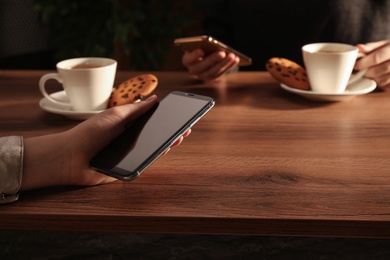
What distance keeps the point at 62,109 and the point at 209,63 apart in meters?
0.40

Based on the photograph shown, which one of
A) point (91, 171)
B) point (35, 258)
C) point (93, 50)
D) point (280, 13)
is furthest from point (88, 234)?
point (93, 50)

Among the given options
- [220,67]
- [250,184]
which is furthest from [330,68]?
[250,184]

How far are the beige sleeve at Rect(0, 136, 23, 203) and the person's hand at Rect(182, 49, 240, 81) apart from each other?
27.1 inches

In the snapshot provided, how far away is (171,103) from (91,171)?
0.66 ft

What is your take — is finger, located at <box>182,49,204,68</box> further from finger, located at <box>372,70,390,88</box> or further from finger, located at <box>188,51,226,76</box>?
finger, located at <box>372,70,390,88</box>

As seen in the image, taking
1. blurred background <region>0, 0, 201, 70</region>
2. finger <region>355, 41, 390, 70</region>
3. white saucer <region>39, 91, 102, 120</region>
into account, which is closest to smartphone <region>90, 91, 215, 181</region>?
white saucer <region>39, 91, 102, 120</region>

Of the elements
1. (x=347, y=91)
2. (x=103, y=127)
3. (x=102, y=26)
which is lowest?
(x=102, y=26)

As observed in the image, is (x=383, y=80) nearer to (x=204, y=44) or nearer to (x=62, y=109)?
(x=204, y=44)

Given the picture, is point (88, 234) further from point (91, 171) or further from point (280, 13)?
point (280, 13)

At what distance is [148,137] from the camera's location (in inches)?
37.7

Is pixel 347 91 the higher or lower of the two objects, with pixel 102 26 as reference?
higher

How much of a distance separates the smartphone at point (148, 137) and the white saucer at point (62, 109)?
24 cm

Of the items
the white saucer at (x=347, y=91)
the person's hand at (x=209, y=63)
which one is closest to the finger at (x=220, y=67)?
the person's hand at (x=209, y=63)

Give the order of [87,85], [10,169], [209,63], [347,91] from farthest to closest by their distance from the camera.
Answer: [209,63], [347,91], [87,85], [10,169]
